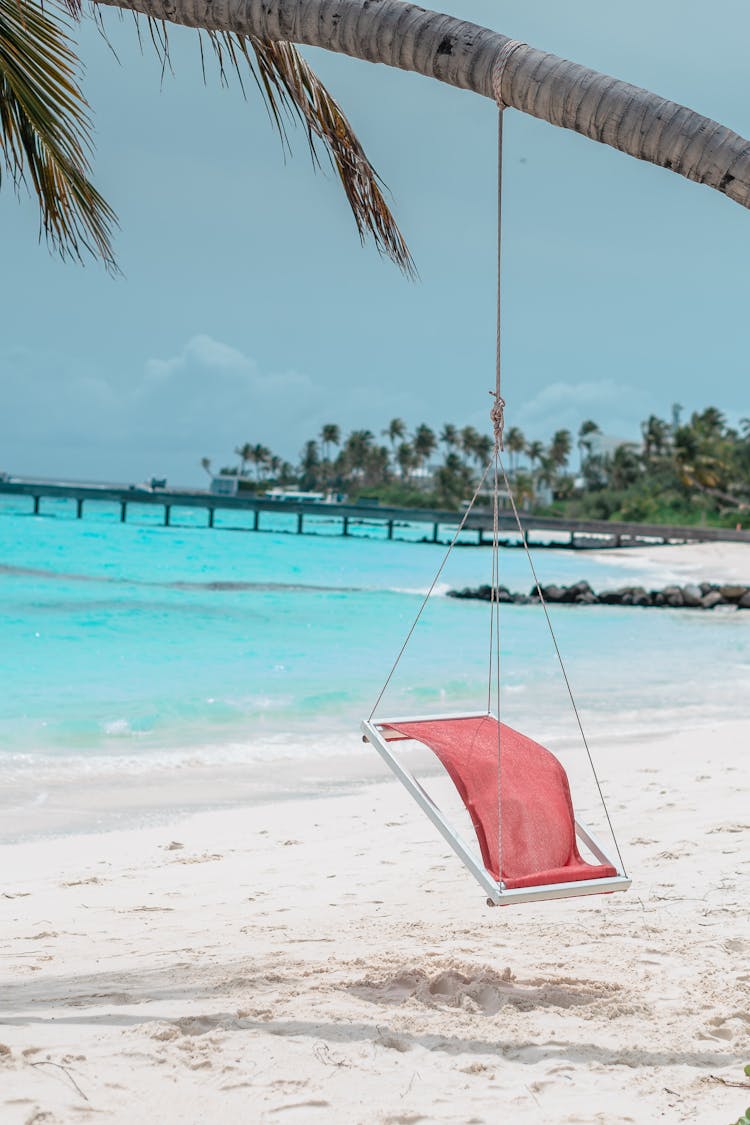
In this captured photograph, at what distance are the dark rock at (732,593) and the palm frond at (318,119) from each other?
2242 centimetres

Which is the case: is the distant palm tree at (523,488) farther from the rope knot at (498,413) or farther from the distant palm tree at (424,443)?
the rope knot at (498,413)

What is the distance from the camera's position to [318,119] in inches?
149

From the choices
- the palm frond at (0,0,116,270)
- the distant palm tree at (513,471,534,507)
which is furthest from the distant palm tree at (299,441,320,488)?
the palm frond at (0,0,116,270)

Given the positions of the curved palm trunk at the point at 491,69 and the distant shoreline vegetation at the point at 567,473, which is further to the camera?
the distant shoreline vegetation at the point at 567,473

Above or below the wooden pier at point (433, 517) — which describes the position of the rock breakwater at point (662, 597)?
below

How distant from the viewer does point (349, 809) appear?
20.1ft

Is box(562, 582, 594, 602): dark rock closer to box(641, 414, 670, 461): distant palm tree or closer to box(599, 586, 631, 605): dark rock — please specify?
box(599, 586, 631, 605): dark rock

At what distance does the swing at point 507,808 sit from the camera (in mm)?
2926

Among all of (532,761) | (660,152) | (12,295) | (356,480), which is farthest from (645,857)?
(12,295)

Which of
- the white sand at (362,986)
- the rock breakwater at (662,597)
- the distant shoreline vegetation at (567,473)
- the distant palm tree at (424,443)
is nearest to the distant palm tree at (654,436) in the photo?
the distant shoreline vegetation at (567,473)

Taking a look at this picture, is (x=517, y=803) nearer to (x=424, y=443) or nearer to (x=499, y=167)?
(x=499, y=167)

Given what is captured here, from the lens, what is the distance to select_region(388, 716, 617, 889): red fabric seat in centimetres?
302

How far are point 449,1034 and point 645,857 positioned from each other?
2156mm

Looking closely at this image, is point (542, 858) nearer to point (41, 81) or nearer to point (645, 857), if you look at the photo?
point (645, 857)
